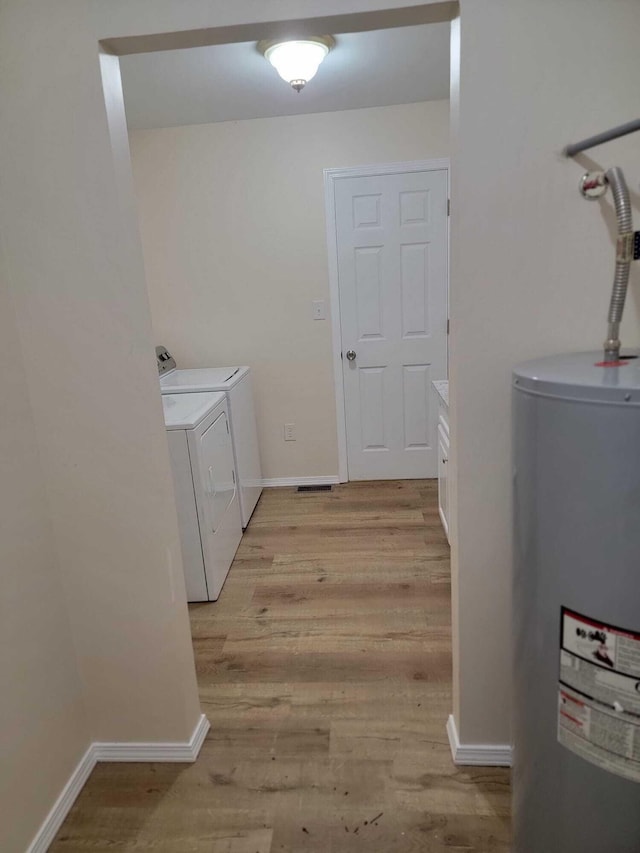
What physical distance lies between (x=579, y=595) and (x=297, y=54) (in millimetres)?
2353

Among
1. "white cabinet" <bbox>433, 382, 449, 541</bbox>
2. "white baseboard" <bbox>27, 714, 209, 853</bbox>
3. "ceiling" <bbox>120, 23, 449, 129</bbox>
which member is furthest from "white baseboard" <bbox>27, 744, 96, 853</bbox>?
"ceiling" <bbox>120, 23, 449, 129</bbox>

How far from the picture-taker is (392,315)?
11.9 feet

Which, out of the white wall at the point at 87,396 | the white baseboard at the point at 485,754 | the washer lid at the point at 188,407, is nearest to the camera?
the white wall at the point at 87,396

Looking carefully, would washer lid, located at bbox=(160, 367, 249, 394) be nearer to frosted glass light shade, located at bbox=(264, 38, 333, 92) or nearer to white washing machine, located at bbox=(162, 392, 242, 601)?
white washing machine, located at bbox=(162, 392, 242, 601)

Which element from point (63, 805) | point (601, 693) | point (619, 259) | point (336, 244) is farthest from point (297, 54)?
point (63, 805)

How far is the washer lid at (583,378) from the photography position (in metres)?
0.92

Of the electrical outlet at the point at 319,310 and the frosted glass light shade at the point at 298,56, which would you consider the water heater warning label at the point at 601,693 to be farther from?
the electrical outlet at the point at 319,310

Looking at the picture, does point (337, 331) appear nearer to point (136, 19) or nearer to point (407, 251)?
point (407, 251)

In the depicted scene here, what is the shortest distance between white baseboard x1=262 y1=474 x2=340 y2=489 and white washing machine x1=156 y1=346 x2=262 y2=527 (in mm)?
123

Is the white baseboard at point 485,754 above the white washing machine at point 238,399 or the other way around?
the other way around

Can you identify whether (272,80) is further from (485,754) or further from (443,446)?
(485,754)

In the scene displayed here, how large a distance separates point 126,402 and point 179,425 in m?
Result: 0.86

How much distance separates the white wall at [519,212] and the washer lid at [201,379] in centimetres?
185

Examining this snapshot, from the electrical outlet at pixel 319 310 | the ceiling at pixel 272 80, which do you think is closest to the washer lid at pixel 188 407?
the electrical outlet at pixel 319 310
